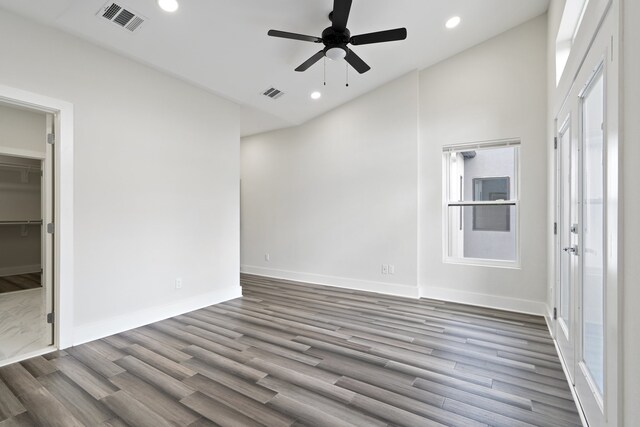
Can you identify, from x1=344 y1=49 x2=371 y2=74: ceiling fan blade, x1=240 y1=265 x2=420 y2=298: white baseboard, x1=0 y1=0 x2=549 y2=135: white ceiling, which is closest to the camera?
x1=0 y1=0 x2=549 y2=135: white ceiling

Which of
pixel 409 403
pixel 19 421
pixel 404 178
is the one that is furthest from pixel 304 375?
pixel 404 178

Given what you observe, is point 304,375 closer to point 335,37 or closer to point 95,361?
point 95,361

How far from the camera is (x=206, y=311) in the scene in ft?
13.8

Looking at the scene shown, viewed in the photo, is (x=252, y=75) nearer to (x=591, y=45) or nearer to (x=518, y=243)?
(x=591, y=45)

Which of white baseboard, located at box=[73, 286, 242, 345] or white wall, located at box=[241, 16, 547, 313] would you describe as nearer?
white baseboard, located at box=[73, 286, 242, 345]

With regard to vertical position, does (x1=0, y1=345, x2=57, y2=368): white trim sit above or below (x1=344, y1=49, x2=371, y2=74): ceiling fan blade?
below

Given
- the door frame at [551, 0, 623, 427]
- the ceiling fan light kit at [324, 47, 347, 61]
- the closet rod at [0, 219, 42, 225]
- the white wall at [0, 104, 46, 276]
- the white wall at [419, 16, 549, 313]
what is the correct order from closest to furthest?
the door frame at [551, 0, 623, 427]
the ceiling fan light kit at [324, 47, 347, 61]
the white wall at [419, 16, 549, 313]
the closet rod at [0, 219, 42, 225]
the white wall at [0, 104, 46, 276]

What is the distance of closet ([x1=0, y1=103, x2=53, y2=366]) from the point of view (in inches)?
121

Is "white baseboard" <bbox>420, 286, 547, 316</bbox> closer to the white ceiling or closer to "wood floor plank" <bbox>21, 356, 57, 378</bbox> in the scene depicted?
the white ceiling

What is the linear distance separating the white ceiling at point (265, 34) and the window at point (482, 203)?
1.49 metres

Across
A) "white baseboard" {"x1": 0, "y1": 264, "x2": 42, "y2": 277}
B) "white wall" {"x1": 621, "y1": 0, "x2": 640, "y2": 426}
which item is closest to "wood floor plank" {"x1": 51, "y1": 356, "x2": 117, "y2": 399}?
"white wall" {"x1": 621, "y1": 0, "x2": 640, "y2": 426}

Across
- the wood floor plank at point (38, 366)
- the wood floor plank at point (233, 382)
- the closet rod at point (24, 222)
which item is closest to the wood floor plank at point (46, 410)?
the wood floor plank at point (38, 366)

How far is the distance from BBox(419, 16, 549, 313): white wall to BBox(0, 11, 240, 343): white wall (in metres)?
2.97

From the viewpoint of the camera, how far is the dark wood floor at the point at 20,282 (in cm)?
539
